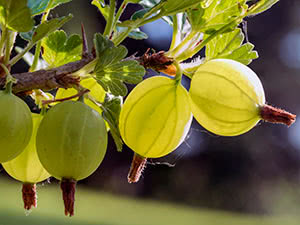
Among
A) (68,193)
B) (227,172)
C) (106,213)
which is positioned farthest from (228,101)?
(227,172)

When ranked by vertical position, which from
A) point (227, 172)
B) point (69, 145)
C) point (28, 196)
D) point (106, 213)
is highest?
point (69, 145)

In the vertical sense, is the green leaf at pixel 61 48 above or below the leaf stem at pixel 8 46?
below

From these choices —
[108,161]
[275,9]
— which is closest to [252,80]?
[108,161]

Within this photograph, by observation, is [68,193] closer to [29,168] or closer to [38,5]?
[29,168]

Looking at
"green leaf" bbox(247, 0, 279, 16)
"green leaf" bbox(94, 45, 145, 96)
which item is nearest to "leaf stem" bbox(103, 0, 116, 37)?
"green leaf" bbox(94, 45, 145, 96)

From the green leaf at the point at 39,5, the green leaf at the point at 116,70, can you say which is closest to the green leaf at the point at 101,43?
the green leaf at the point at 116,70

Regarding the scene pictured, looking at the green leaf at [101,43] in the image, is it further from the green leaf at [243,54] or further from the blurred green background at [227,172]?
the blurred green background at [227,172]
